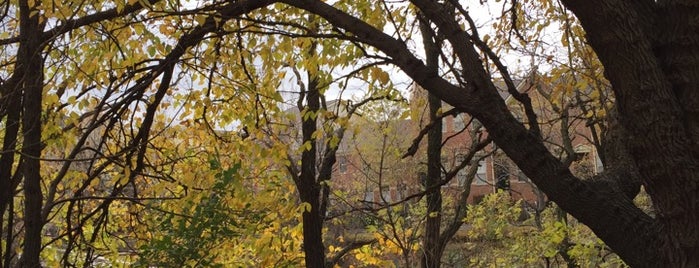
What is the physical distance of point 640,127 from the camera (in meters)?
2.47

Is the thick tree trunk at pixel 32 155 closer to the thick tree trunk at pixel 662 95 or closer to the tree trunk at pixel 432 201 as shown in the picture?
the thick tree trunk at pixel 662 95

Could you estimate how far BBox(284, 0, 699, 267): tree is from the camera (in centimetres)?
242

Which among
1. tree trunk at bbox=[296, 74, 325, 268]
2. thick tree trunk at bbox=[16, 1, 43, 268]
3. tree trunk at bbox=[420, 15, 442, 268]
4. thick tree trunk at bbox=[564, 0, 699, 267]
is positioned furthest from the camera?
tree trunk at bbox=[296, 74, 325, 268]

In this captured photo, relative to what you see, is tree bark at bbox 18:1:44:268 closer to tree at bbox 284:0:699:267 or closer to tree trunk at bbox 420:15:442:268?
tree at bbox 284:0:699:267

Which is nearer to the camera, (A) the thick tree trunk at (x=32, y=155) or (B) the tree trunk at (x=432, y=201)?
(A) the thick tree trunk at (x=32, y=155)

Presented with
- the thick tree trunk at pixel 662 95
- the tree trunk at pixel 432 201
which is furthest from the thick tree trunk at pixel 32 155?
the tree trunk at pixel 432 201

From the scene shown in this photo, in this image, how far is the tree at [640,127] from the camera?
2416mm

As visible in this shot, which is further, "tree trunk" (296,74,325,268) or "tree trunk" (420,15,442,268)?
"tree trunk" (296,74,325,268)

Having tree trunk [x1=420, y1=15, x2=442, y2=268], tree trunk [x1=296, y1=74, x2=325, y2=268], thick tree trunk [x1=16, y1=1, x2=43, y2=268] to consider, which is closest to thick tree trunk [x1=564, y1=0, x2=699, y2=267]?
thick tree trunk [x1=16, y1=1, x2=43, y2=268]

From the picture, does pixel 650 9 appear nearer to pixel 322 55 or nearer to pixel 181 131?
pixel 322 55

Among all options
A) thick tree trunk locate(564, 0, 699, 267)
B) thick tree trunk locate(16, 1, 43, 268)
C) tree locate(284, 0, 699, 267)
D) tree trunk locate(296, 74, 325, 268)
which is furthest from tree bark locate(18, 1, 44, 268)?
tree trunk locate(296, 74, 325, 268)

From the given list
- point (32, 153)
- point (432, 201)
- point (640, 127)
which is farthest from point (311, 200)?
point (640, 127)

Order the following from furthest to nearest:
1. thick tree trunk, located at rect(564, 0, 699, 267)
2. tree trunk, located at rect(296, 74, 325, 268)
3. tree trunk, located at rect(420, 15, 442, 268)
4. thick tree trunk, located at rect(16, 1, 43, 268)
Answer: tree trunk, located at rect(296, 74, 325, 268) → tree trunk, located at rect(420, 15, 442, 268) → thick tree trunk, located at rect(16, 1, 43, 268) → thick tree trunk, located at rect(564, 0, 699, 267)

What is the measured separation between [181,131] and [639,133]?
5607 millimetres
